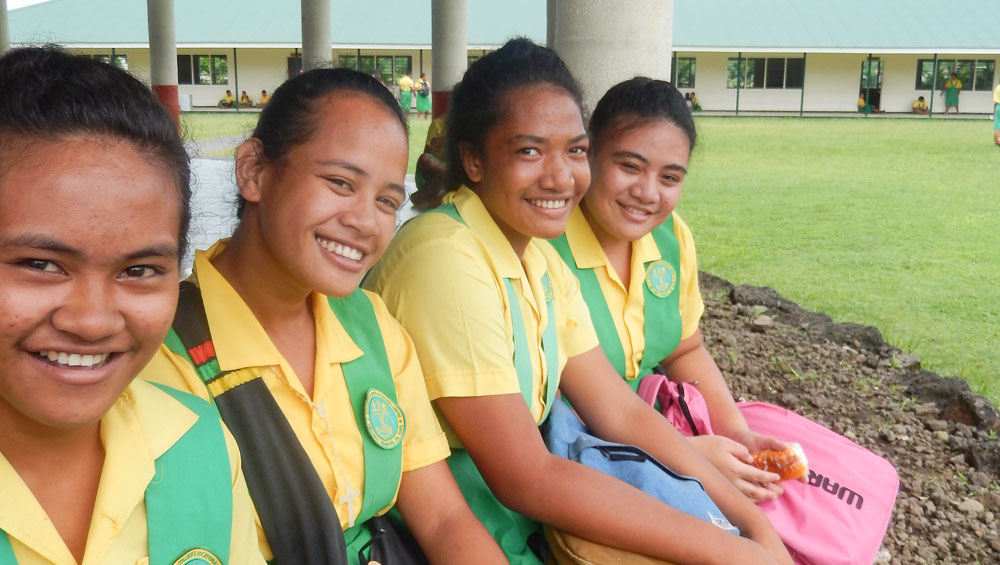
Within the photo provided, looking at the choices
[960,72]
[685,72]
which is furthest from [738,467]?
[960,72]

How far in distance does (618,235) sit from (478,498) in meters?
1.08

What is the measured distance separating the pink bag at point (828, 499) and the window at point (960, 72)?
35435 millimetres

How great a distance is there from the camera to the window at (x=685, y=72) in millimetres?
35125

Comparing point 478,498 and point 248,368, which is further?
point 478,498

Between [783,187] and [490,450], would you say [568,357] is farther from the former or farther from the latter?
[783,187]

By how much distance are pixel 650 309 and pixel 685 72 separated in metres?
33.8

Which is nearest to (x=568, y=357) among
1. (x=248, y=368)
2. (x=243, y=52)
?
(x=248, y=368)

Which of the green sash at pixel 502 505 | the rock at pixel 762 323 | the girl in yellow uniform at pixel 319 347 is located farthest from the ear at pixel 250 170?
the rock at pixel 762 323

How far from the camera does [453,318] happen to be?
2143 millimetres

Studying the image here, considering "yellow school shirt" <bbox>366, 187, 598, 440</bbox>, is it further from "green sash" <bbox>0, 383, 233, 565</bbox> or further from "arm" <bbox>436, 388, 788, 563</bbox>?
"green sash" <bbox>0, 383, 233, 565</bbox>

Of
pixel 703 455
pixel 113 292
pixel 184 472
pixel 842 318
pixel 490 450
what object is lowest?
pixel 842 318

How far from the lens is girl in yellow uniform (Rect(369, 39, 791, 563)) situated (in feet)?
6.97

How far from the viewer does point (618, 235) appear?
3025 mm

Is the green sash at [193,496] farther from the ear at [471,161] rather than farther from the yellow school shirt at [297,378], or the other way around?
the ear at [471,161]
